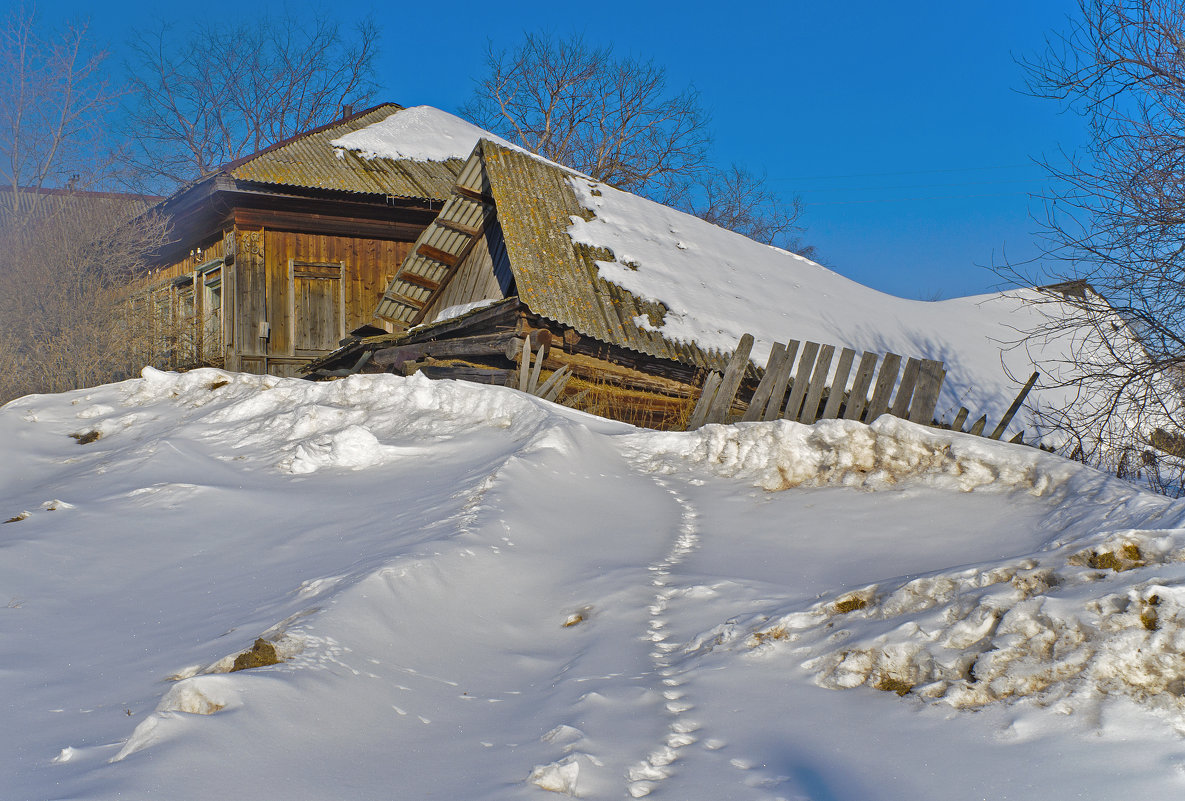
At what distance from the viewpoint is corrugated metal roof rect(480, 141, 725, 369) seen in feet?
36.1

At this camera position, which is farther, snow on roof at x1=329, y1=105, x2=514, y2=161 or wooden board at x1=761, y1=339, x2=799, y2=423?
snow on roof at x1=329, y1=105, x2=514, y2=161

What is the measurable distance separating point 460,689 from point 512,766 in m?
0.67

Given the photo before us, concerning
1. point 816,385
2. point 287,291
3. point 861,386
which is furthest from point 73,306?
point 861,386

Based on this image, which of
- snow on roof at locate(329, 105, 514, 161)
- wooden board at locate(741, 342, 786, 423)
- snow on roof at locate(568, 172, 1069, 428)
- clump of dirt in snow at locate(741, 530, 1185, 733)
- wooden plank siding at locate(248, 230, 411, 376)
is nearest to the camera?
clump of dirt in snow at locate(741, 530, 1185, 733)

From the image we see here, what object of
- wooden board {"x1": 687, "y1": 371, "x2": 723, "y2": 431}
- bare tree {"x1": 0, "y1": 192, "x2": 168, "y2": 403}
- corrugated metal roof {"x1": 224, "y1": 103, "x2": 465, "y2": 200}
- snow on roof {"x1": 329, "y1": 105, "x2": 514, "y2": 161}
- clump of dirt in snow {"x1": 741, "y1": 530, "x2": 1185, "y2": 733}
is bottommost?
clump of dirt in snow {"x1": 741, "y1": 530, "x2": 1185, "y2": 733}

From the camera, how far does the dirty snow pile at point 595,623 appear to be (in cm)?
247

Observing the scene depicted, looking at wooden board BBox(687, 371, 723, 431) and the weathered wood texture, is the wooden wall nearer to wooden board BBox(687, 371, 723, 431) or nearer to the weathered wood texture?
wooden board BBox(687, 371, 723, 431)

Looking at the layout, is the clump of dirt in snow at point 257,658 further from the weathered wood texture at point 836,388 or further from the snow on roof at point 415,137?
the snow on roof at point 415,137

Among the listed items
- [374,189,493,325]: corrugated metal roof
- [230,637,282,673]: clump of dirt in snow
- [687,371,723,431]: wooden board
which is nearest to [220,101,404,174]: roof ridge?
[374,189,493,325]: corrugated metal roof

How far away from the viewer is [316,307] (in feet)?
54.2

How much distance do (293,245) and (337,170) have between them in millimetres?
1752

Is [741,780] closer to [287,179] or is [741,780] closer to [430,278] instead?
[430,278]

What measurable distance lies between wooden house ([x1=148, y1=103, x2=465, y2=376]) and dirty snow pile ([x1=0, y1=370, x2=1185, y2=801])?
992cm

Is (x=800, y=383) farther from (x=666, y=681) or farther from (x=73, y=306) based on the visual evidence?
(x=73, y=306)
